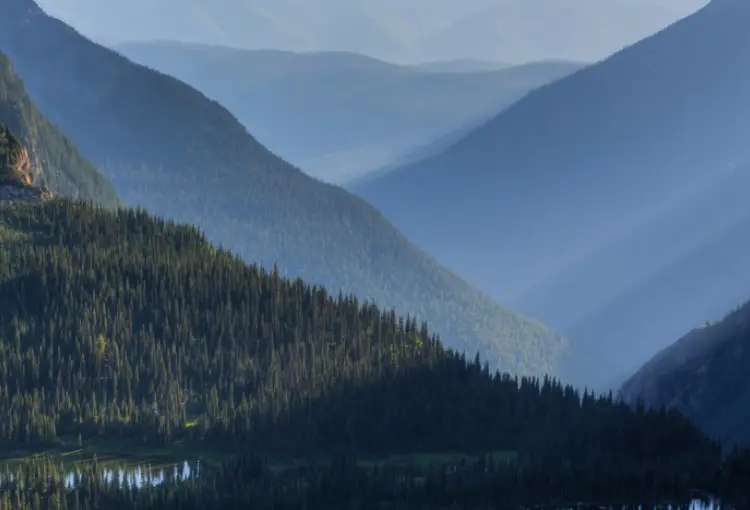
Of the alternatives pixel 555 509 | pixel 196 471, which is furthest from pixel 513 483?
pixel 196 471

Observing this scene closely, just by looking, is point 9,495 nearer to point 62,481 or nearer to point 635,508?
point 62,481

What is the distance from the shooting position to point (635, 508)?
189 metres

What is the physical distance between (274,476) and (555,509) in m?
33.6

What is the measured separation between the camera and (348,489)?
190 metres

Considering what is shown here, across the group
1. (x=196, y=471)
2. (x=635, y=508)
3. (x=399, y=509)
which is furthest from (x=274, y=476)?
(x=635, y=508)

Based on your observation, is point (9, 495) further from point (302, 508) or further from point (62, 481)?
point (302, 508)

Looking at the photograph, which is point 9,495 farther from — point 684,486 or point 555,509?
point 684,486

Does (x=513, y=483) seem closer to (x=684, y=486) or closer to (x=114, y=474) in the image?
(x=684, y=486)

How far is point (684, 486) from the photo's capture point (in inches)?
7854

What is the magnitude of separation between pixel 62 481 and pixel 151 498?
1126cm

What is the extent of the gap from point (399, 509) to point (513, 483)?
67.6ft

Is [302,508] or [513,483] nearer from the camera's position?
[302,508]

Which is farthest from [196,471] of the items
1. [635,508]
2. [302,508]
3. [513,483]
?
[635,508]

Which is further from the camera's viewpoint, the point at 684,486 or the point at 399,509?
the point at 684,486
